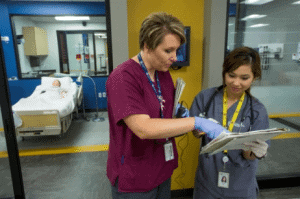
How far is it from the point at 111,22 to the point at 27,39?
5.39 metres

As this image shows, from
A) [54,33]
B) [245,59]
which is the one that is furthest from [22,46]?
[245,59]

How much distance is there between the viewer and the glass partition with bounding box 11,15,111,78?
5.84 m

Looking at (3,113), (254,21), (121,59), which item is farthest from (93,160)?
(254,21)

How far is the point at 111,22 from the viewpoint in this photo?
165 centimetres

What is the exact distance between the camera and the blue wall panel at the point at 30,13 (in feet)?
16.4

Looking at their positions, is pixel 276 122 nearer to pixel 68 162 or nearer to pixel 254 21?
pixel 254 21

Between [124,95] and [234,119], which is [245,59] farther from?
[124,95]

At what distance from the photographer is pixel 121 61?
5.67 ft

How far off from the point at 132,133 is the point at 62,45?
5.99 metres

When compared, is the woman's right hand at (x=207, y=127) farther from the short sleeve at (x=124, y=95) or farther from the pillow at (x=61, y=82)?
the pillow at (x=61, y=82)

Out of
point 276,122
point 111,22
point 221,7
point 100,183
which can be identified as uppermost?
point 221,7

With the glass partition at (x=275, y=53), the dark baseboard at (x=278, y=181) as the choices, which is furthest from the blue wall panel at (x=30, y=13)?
the dark baseboard at (x=278, y=181)

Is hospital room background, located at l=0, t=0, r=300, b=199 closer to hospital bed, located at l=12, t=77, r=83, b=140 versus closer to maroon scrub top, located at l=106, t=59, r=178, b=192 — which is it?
hospital bed, located at l=12, t=77, r=83, b=140

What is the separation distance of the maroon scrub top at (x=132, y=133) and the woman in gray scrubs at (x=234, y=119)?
11.6 inches
